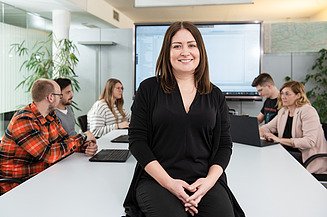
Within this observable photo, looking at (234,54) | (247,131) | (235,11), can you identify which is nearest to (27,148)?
(247,131)

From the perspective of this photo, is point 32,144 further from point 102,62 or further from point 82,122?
point 102,62

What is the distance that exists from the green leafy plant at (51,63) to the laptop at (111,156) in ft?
9.82

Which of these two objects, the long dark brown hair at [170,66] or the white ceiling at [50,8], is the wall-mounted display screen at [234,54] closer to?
the white ceiling at [50,8]

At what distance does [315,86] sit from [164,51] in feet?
12.4

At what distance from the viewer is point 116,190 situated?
1603 millimetres

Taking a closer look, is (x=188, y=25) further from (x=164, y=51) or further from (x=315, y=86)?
(x=315, y=86)

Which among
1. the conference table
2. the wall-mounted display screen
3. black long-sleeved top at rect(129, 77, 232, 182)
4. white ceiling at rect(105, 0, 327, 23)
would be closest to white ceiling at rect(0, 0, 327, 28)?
white ceiling at rect(105, 0, 327, 23)

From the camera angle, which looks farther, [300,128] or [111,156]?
[300,128]

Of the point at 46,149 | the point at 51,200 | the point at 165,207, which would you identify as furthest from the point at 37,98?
the point at 165,207

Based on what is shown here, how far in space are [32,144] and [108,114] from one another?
1.89 metres

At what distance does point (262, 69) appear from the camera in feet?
15.5

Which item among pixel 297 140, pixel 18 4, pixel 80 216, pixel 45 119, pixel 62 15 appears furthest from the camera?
pixel 62 15

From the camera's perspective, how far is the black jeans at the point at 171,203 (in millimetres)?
1292

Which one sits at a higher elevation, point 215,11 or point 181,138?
point 215,11
